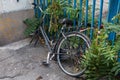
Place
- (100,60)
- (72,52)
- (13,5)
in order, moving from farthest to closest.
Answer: (13,5) → (72,52) → (100,60)

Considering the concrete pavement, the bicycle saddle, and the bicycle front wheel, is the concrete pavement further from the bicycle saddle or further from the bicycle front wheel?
the bicycle saddle

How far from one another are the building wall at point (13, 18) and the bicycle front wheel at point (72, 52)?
152 cm

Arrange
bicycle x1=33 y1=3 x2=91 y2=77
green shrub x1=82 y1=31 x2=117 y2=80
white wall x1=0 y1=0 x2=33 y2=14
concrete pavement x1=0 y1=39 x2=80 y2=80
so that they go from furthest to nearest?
white wall x1=0 y1=0 x2=33 y2=14, concrete pavement x1=0 y1=39 x2=80 y2=80, bicycle x1=33 y1=3 x2=91 y2=77, green shrub x1=82 y1=31 x2=117 y2=80

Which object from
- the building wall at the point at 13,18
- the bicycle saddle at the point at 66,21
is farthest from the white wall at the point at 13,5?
the bicycle saddle at the point at 66,21

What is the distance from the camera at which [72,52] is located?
179 inches

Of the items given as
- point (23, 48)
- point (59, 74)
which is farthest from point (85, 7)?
point (23, 48)

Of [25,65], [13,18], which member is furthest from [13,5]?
[25,65]

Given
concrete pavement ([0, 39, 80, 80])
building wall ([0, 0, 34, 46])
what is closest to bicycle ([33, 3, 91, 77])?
concrete pavement ([0, 39, 80, 80])

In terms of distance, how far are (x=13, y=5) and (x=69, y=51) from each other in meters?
1.84

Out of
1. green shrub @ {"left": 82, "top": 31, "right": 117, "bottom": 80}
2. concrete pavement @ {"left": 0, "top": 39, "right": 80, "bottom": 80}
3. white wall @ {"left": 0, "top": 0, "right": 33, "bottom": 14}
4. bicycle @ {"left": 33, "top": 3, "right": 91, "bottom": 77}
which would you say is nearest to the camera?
green shrub @ {"left": 82, "top": 31, "right": 117, "bottom": 80}

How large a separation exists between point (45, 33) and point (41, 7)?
72 cm

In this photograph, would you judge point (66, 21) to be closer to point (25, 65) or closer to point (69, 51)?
point (69, 51)

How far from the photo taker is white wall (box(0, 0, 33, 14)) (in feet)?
17.6

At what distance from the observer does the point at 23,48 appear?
18.0 feet
